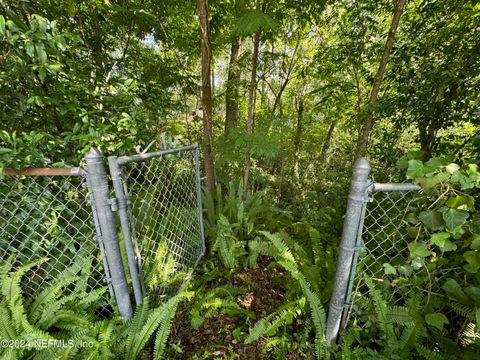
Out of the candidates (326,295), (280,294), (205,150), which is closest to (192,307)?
(280,294)

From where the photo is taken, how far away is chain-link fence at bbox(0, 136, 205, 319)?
1307 mm

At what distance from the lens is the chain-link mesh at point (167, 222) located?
6.03 ft

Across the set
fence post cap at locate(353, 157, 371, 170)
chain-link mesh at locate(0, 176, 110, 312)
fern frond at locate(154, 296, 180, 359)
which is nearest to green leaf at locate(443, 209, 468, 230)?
fence post cap at locate(353, 157, 371, 170)

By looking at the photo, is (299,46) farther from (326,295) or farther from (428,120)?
(326,295)

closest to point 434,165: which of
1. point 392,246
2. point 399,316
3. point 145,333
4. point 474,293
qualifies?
point 392,246

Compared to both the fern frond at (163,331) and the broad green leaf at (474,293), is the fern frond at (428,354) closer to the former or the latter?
the broad green leaf at (474,293)

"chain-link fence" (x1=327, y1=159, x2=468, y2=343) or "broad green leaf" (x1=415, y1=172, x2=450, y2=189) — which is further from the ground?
"broad green leaf" (x1=415, y1=172, x2=450, y2=189)

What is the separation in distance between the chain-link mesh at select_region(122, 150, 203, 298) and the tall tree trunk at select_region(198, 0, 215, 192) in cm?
76

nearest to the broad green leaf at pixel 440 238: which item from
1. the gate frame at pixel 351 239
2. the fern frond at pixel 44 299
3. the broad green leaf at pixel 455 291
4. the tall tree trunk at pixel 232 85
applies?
the gate frame at pixel 351 239

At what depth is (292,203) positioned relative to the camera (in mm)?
4508

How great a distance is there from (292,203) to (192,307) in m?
3.01

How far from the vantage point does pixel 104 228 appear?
1.31m

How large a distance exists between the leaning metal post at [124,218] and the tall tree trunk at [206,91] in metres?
1.87

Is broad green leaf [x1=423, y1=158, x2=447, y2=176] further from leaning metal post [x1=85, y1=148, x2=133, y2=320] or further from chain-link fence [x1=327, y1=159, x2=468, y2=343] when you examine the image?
leaning metal post [x1=85, y1=148, x2=133, y2=320]
